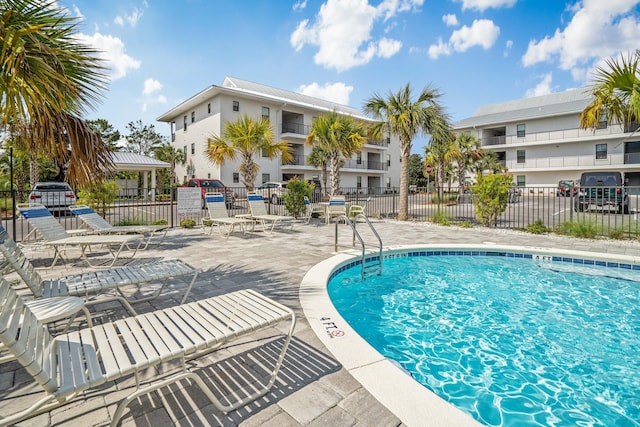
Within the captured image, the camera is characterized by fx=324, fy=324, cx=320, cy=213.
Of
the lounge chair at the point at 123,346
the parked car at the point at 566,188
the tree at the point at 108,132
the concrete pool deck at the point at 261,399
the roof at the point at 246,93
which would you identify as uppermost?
the roof at the point at 246,93

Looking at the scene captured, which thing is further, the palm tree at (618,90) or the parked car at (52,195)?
the parked car at (52,195)

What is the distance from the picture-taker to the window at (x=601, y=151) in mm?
32562

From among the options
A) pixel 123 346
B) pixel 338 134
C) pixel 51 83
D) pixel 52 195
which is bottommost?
pixel 123 346

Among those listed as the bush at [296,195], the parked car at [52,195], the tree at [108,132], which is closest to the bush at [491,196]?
the bush at [296,195]

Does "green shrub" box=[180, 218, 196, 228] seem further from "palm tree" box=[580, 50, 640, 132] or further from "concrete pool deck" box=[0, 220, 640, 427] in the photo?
"palm tree" box=[580, 50, 640, 132]

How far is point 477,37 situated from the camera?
13.8 m

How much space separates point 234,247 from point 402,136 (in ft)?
29.3

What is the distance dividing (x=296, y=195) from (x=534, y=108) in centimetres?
3780

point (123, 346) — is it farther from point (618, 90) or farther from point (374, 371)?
point (618, 90)

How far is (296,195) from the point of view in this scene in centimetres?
1318

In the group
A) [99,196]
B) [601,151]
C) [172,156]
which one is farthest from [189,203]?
[601,151]

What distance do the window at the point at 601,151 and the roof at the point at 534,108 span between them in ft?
14.0

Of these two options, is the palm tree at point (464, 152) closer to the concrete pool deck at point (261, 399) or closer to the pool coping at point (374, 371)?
the concrete pool deck at point (261, 399)

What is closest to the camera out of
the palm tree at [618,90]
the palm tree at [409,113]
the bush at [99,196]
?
the palm tree at [618,90]
